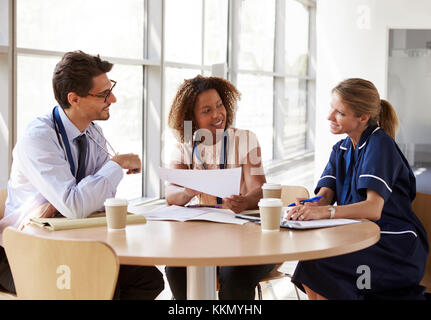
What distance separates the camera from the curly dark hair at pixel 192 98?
275 centimetres

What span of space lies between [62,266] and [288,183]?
629 cm

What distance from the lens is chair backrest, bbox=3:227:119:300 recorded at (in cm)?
138

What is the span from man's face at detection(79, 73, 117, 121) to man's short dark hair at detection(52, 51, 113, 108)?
0.02 meters

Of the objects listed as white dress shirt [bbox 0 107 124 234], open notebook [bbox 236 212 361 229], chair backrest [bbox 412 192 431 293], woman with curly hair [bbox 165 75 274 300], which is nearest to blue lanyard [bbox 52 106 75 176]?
white dress shirt [bbox 0 107 124 234]

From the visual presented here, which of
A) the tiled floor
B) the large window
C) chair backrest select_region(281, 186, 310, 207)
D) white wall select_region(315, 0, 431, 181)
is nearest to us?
chair backrest select_region(281, 186, 310, 207)

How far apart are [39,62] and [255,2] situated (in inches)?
218

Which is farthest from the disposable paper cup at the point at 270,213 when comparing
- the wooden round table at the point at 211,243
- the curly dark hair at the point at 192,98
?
the curly dark hair at the point at 192,98

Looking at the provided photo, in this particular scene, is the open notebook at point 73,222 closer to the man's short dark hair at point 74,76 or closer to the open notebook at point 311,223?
the open notebook at point 311,223

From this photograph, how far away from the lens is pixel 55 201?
1952mm

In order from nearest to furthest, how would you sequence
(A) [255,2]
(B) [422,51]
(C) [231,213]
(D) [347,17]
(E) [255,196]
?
(C) [231,213]
(E) [255,196]
(B) [422,51]
(D) [347,17]
(A) [255,2]

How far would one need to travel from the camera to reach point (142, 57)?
17.8 feet

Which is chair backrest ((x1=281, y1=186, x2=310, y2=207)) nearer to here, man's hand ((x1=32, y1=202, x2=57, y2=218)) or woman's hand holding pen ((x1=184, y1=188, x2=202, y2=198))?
woman's hand holding pen ((x1=184, y1=188, x2=202, y2=198))
